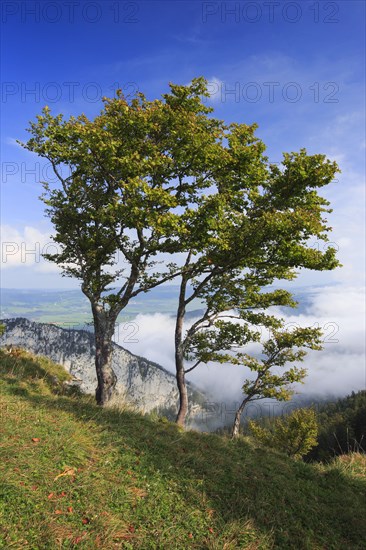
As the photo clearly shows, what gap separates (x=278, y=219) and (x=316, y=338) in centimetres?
1294

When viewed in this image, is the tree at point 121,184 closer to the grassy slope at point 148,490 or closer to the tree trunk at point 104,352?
the tree trunk at point 104,352

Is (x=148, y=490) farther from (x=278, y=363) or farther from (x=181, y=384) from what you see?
(x=278, y=363)

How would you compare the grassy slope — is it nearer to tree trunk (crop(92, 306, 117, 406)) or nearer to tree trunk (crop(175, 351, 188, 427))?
tree trunk (crop(92, 306, 117, 406))

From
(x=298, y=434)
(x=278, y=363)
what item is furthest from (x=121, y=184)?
(x=298, y=434)

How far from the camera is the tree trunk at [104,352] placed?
1439 cm

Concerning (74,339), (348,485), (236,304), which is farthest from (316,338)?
(74,339)

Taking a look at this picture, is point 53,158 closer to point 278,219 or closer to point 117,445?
point 278,219

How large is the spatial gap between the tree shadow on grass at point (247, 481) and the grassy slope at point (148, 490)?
3cm

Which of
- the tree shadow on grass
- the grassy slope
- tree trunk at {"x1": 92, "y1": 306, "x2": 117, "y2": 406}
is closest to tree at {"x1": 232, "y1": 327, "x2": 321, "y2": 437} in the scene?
tree trunk at {"x1": 92, "y1": 306, "x2": 117, "y2": 406}

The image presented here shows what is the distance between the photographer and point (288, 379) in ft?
81.5

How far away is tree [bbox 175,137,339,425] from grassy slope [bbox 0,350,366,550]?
739 centimetres

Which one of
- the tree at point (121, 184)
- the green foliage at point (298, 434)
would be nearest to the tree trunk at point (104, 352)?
the tree at point (121, 184)

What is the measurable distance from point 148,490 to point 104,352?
846 cm

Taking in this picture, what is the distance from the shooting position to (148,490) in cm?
659
